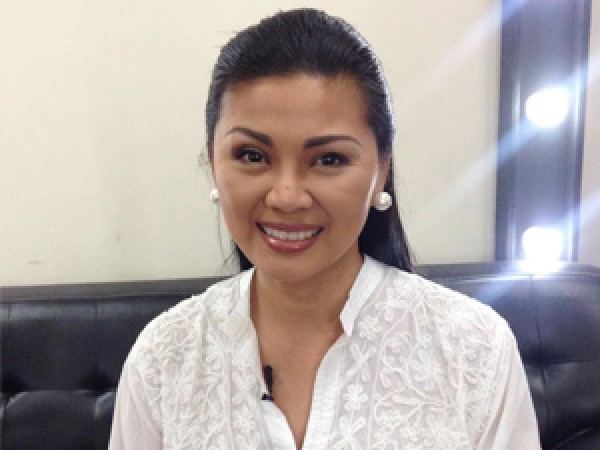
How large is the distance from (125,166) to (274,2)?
0.45 m

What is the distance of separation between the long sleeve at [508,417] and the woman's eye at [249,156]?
0.42 m

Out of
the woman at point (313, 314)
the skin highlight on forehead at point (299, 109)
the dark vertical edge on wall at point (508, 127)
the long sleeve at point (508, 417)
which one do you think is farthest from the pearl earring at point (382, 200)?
the dark vertical edge on wall at point (508, 127)

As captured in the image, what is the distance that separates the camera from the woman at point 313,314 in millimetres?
750

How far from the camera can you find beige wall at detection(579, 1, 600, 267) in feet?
4.49

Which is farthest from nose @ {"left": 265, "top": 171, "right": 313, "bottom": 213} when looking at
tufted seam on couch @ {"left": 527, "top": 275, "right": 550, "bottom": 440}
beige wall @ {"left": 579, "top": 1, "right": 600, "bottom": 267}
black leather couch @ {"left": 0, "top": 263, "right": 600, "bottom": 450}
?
beige wall @ {"left": 579, "top": 1, "right": 600, "bottom": 267}

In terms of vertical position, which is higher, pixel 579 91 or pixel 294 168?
pixel 579 91

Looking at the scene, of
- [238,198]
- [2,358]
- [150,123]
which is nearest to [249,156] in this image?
[238,198]

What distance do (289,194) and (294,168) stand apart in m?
0.03

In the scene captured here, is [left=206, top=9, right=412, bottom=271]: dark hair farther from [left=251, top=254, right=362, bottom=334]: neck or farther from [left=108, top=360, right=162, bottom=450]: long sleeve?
[left=108, top=360, right=162, bottom=450]: long sleeve

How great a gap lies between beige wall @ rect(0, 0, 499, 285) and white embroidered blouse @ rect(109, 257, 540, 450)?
1.35 ft

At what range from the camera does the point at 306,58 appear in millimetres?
745

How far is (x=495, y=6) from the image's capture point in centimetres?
134

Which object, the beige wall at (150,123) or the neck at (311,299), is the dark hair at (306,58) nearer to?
the neck at (311,299)

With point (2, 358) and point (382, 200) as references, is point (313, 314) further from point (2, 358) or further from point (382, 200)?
point (2, 358)
